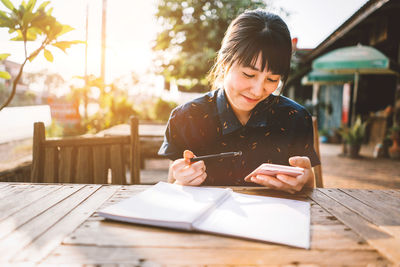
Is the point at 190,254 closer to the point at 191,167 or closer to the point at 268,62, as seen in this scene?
the point at 191,167

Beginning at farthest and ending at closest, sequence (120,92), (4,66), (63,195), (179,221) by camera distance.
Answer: (120,92) → (4,66) → (63,195) → (179,221)

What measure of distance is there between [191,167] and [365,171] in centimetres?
514

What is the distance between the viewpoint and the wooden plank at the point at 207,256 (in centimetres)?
60

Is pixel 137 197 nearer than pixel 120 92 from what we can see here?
Yes

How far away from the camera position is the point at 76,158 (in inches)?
64.9

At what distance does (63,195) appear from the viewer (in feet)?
3.39

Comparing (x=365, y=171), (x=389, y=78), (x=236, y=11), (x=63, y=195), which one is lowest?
(x=365, y=171)

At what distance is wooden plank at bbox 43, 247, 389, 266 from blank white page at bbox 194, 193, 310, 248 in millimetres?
48

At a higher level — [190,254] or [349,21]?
[349,21]

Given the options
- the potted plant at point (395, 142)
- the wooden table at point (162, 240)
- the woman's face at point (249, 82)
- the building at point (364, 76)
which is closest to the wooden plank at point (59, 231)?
the wooden table at point (162, 240)

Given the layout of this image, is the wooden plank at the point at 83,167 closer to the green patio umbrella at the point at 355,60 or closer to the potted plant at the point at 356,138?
the green patio umbrella at the point at 355,60

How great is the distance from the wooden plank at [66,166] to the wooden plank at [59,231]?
2.01ft

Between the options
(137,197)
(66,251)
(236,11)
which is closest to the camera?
(66,251)

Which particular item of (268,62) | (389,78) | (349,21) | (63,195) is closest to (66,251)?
(63,195)
